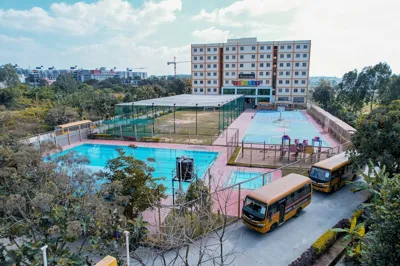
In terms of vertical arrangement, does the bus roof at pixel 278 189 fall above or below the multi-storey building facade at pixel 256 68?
below

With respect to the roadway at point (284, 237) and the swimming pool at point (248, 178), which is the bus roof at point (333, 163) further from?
the swimming pool at point (248, 178)

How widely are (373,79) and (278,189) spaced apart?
42.7 m

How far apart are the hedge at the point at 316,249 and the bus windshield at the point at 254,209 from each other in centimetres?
177

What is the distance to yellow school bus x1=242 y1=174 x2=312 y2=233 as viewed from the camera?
30.6ft

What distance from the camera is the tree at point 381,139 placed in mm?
11023

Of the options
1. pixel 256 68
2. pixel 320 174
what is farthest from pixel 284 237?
pixel 256 68

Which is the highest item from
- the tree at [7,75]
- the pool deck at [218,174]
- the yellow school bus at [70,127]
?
the tree at [7,75]

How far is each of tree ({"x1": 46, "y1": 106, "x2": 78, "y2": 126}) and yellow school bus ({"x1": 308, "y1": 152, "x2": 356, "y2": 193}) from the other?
85.5ft

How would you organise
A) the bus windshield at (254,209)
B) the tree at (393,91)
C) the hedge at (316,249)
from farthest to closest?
the tree at (393,91)
the bus windshield at (254,209)
the hedge at (316,249)

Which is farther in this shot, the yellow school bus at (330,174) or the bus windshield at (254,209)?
the yellow school bus at (330,174)

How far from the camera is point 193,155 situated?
21.2m

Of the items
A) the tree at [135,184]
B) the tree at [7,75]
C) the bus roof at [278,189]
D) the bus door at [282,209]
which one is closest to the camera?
the tree at [135,184]

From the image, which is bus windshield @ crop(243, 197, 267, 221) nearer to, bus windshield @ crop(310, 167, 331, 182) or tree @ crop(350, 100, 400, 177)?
bus windshield @ crop(310, 167, 331, 182)

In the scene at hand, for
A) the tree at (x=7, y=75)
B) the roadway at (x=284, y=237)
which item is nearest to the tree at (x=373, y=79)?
the roadway at (x=284, y=237)
